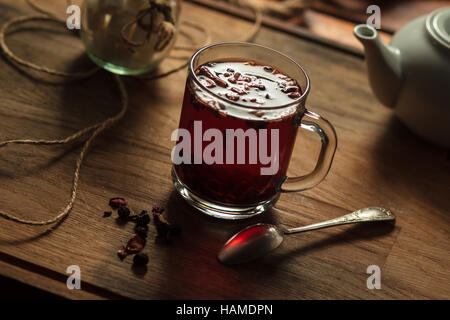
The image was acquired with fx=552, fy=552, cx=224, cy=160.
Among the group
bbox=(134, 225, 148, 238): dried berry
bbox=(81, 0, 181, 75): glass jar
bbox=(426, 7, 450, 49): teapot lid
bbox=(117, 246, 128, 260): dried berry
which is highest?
bbox=(426, 7, 450, 49): teapot lid

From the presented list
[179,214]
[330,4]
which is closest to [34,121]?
[179,214]

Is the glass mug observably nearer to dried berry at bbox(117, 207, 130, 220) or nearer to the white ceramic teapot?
dried berry at bbox(117, 207, 130, 220)

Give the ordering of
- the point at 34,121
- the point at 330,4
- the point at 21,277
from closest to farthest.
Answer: the point at 21,277
the point at 34,121
the point at 330,4

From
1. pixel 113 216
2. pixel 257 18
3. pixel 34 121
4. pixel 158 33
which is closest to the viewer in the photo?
pixel 113 216

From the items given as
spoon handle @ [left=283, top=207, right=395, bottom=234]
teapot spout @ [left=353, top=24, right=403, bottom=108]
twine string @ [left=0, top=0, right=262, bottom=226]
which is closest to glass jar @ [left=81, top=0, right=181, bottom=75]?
twine string @ [left=0, top=0, right=262, bottom=226]

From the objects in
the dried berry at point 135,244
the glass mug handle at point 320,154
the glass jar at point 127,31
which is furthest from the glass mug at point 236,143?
the glass jar at point 127,31

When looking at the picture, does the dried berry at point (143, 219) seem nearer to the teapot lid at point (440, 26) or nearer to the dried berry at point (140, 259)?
the dried berry at point (140, 259)

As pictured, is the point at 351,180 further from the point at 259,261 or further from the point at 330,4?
the point at 330,4
